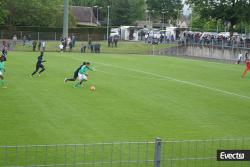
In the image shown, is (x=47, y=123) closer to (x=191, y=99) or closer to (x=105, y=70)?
(x=191, y=99)

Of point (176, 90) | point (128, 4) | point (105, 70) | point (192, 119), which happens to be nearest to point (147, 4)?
point (128, 4)

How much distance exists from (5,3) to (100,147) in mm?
72322

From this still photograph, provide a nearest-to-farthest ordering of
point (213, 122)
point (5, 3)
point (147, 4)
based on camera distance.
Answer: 1. point (213, 122)
2. point (5, 3)
3. point (147, 4)

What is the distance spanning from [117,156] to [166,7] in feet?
367

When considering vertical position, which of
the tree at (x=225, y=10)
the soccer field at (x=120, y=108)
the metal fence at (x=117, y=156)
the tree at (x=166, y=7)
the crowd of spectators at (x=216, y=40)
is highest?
the tree at (x=166, y=7)

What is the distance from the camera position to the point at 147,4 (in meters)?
126

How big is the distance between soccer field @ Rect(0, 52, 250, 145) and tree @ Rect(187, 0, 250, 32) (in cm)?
3690

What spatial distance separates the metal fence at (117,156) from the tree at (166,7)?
10927 centimetres

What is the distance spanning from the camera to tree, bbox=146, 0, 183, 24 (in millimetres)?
123688

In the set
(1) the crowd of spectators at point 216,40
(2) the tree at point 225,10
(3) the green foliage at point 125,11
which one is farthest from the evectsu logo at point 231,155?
(3) the green foliage at point 125,11

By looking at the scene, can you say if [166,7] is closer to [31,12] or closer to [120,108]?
[31,12]

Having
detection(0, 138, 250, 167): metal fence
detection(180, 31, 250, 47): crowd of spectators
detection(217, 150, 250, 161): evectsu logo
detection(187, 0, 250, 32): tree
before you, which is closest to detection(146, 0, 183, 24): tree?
detection(187, 0, 250, 32): tree

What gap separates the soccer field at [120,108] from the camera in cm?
1791

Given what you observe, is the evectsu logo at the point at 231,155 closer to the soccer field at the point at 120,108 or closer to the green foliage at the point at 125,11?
the soccer field at the point at 120,108
